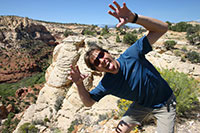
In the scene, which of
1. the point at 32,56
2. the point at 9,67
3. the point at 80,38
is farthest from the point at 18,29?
the point at 80,38

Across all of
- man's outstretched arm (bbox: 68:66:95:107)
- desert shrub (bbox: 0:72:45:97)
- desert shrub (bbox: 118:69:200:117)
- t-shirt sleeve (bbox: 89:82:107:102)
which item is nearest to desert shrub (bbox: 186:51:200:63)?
desert shrub (bbox: 118:69:200:117)

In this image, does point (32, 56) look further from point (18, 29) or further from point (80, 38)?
point (80, 38)

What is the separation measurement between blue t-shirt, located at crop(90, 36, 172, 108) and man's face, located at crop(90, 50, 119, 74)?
94 millimetres

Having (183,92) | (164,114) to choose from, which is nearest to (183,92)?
(183,92)

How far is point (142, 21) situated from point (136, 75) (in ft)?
2.05

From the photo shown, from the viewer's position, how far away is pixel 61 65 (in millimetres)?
10008

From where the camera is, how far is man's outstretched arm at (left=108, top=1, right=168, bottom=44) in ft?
4.30

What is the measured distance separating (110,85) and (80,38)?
30.9 feet

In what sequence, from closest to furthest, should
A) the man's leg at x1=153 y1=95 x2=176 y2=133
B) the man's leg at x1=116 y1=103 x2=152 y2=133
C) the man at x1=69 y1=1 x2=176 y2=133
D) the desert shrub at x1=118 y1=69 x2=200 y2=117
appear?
1. the man at x1=69 y1=1 x2=176 y2=133
2. the man's leg at x1=153 y1=95 x2=176 y2=133
3. the man's leg at x1=116 y1=103 x2=152 y2=133
4. the desert shrub at x1=118 y1=69 x2=200 y2=117

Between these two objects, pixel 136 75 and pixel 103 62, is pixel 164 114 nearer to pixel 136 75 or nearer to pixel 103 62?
pixel 136 75

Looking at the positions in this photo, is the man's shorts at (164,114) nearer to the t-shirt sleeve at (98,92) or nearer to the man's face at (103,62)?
the t-shirt sleeve at (98,92)

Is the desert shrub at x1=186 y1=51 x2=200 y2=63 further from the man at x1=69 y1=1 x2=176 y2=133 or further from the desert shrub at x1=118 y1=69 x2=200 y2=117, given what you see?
the man at x1=69 y1=1 x2=176 y2=133

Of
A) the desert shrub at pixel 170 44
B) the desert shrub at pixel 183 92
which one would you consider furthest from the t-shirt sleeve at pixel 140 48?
the desert shrub at pixel 170 44

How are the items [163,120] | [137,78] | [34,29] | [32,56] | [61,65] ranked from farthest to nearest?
[34,29] < [32,56] < [61,65] < [163,120] < [137,78]
